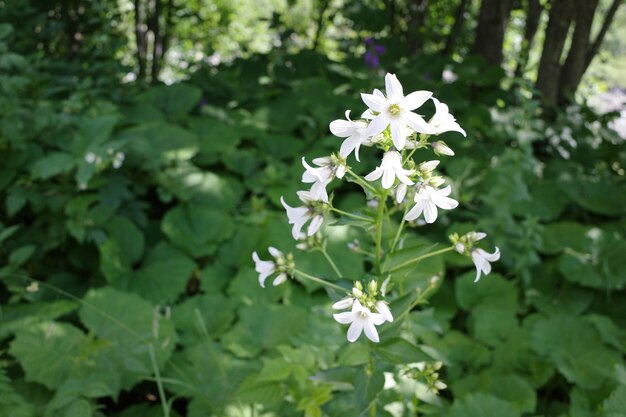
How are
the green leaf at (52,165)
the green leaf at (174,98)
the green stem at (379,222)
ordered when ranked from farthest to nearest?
the green leaf at (174,98), the green leaf at (52,165), the green stem at (379,222)

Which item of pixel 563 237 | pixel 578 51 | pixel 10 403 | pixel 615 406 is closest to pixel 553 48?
pixel 578 51

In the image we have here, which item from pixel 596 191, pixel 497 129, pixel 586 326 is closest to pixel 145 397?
pixel 586 326

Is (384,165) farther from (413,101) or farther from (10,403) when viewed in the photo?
(10,403)

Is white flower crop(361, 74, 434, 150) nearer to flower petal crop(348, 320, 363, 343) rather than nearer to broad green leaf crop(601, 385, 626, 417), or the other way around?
flower petal crop(348, 320, 363, 343)

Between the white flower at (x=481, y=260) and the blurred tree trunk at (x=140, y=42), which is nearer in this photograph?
the white flower at (x=481, y=260)

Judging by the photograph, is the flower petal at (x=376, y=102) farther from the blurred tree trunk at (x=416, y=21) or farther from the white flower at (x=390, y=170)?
the blurred tree trunk at (x=416, y=21)

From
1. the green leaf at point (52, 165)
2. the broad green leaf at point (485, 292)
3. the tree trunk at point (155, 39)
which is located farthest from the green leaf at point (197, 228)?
the tree trunk at point (155, 39)

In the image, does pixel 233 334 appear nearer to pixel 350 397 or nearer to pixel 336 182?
pixel 350 397

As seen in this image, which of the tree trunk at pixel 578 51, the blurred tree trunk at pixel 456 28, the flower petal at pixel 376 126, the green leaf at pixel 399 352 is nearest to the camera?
the flower petal at pixel 376 126
